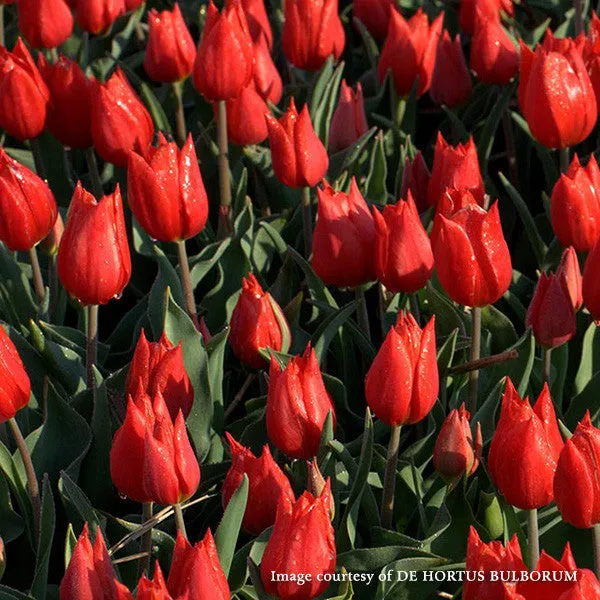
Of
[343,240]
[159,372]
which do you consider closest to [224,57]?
[343,240]

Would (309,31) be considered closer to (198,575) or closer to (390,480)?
(390,480)

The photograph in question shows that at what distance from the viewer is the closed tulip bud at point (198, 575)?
4.03ft

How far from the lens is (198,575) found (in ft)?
4.03

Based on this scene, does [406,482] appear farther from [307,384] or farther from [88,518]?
[88,518]

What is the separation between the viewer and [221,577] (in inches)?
49.5

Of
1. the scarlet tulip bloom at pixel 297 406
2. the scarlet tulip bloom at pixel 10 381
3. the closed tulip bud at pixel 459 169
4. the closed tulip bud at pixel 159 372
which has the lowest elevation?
the scarlet tulip bloom at pixel 10 381

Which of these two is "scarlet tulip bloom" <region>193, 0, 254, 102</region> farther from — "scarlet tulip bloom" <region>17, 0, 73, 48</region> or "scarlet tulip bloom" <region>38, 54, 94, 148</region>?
"scarlet tulip bloom" <region>17, 0, 73, 48</region>

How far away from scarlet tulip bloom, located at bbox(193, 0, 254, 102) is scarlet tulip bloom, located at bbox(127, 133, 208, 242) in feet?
1.17

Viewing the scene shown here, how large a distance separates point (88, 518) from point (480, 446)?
0.51 metres

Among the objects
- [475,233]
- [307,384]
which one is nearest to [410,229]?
[475,233]

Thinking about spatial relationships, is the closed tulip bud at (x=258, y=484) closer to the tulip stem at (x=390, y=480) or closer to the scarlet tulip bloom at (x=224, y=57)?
the tulip stem at (x=390, y=480)

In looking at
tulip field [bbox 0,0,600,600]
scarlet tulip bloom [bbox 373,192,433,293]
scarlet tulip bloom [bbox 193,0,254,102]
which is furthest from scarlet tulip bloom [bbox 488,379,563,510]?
scarlet tulip bloom [bbox 193,0,254,102]

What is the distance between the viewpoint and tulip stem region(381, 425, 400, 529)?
161cm

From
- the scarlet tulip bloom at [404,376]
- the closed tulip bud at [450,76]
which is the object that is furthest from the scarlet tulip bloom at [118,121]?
the scarlet tulip bloom at [404,376]
